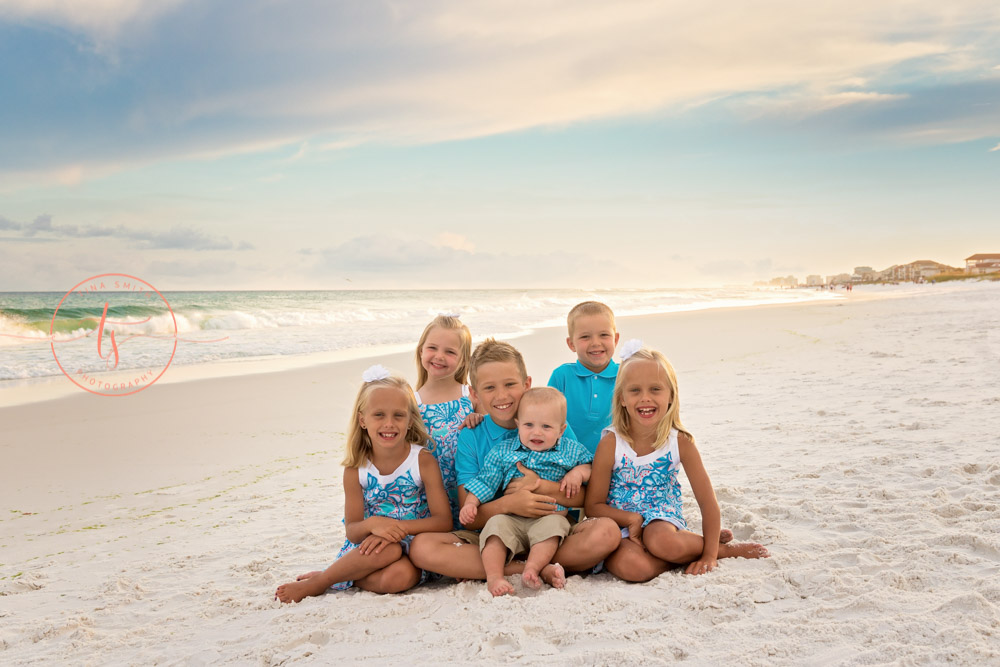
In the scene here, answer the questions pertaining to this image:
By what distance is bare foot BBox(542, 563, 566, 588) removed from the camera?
3.22 metres

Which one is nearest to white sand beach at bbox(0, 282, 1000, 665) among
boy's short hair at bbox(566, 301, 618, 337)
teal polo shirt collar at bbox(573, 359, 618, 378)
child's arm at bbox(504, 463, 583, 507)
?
child's arm at bbox(504, 463, 583, 507)

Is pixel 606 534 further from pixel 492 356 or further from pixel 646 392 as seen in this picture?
pixel 492 356

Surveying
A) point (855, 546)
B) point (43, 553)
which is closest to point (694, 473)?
point (855, 546)

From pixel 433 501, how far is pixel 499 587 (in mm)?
605

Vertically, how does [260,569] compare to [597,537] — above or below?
below

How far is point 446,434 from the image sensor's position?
157 inches

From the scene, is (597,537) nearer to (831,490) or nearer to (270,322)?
(831,490)

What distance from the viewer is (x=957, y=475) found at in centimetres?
440

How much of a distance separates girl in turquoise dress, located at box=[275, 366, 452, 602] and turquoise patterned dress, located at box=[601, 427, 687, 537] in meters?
0.92

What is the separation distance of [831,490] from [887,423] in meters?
2.06

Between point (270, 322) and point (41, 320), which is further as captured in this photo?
point (270, 322)

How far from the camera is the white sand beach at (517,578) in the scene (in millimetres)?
2680

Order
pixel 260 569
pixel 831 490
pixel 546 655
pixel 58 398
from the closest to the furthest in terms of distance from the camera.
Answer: pixel 546 655, pixel 260 569, pixel 831 490, pixel 58 398

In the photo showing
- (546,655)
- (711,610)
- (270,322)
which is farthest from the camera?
(270,322)
